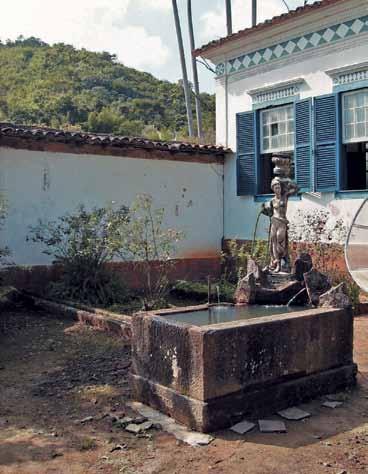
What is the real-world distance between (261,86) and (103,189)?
3.81 meters

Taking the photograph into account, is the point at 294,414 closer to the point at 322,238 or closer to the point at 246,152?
the point at 322,238

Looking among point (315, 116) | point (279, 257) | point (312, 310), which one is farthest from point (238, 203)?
point (312, 310)

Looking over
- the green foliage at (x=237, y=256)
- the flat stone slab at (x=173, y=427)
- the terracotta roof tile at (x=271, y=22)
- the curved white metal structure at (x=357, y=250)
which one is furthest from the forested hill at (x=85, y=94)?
the flat stone slab at (x=173, y=427)

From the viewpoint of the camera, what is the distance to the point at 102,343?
22.0 feet

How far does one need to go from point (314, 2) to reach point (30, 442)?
28.7 feet

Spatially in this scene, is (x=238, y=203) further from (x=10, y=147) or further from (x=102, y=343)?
(x=102, y=343)

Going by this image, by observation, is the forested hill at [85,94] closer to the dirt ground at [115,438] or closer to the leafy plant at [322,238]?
the leafy plant at [322,238]

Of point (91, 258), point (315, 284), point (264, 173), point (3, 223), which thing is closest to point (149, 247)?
point (91, 258)

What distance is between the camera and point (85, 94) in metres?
30.2

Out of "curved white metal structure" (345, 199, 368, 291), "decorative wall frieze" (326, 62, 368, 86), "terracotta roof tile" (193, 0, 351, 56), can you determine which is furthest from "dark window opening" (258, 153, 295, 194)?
"curved white metal structure" (345, 199, 368, 291)

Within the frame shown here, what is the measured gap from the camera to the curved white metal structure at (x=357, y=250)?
820 cm

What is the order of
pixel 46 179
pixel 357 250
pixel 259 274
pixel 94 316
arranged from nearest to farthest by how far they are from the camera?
1. pixel 259 274
2. pixel 94 316
3. pixel 357 250
4. pixel 46 179

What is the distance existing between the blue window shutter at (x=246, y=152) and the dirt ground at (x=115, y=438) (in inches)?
248

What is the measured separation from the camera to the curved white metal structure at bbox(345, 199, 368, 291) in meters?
8.20
